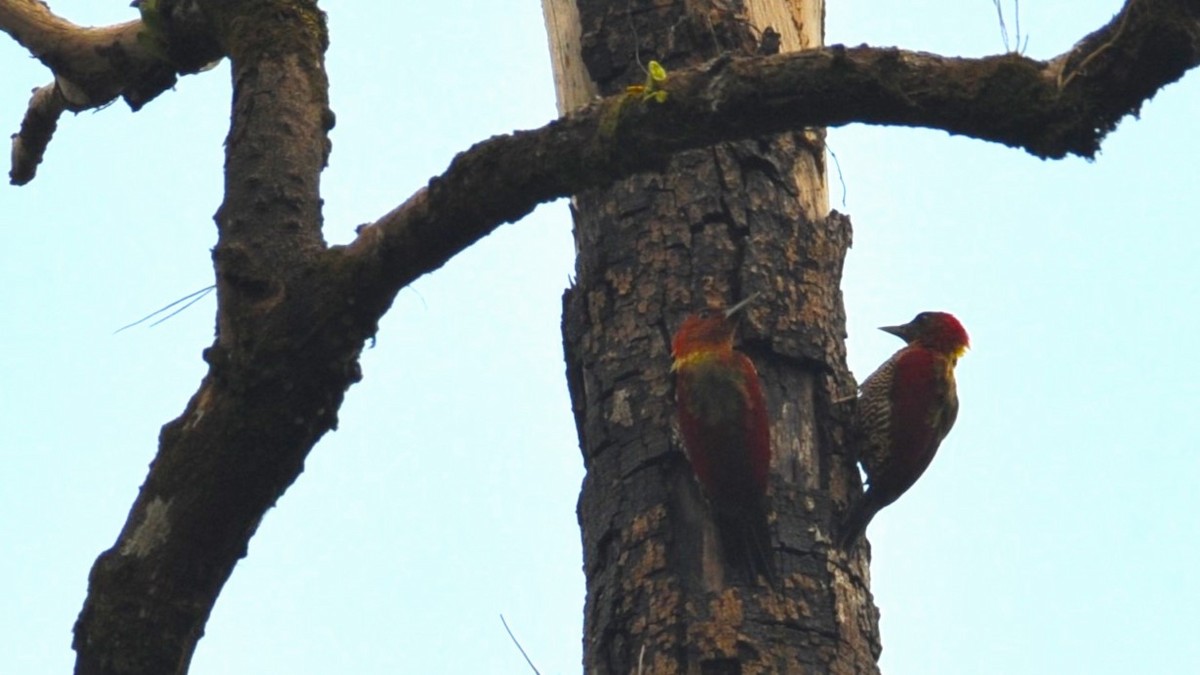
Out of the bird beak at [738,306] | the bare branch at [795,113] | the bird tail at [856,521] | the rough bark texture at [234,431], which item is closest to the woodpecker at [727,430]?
the bird beak at [738,306]

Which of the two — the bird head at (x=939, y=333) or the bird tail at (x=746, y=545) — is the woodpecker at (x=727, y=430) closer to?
the bird tail at (x=746, y=545)

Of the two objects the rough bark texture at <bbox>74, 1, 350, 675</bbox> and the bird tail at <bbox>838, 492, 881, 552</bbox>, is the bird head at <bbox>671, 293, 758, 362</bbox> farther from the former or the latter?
the rough bark texture at <bbox>74, 1, 350, 675</bbox>

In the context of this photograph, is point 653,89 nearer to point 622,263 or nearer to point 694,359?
point 694,359

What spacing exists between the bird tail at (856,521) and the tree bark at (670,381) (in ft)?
0.13

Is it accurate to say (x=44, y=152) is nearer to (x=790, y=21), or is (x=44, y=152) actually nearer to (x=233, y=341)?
(x=233, y=341)

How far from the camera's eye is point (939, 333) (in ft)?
20.3

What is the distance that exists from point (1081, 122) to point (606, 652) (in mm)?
1870

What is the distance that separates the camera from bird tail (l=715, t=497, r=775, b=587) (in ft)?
13.5

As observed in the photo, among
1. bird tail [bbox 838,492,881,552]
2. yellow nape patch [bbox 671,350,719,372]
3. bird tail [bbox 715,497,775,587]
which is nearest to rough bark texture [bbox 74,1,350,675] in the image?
yellow nape patch [bbox 671,350,719,372]

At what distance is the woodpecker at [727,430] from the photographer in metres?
4.14

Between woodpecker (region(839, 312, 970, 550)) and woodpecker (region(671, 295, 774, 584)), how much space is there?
29 centimetres

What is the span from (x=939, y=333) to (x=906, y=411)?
88 centimetres

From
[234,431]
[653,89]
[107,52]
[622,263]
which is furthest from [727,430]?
[107,52]

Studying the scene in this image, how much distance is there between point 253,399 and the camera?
293cm
